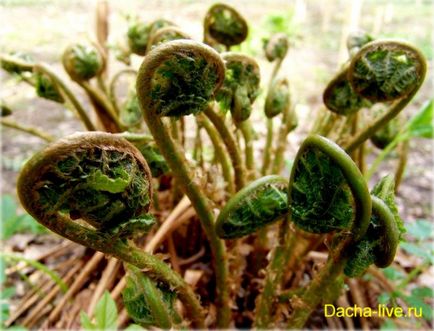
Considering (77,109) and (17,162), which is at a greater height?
(77,109)

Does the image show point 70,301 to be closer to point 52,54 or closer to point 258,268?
point 258,268

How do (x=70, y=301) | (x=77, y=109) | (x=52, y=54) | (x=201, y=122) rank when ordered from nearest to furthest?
(x=201, y=122) < (x=77, y=109) < (x=70, y=301) < (x=52, y=54)

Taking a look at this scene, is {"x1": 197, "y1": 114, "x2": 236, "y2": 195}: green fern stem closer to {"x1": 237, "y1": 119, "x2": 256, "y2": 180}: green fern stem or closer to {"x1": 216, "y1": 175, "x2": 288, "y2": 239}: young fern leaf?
{"x1": 237, "y1": 119, "x2": 256, "y2": 180}: green fern stem

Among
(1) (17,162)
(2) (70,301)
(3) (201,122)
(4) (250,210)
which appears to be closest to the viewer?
(4) (250,210)

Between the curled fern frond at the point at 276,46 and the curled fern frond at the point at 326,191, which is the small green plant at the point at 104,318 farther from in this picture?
the curled fern frond at the point at 276,46

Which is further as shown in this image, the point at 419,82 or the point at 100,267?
the point at 100,267

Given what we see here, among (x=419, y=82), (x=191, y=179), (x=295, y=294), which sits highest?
(x=419, y=82)

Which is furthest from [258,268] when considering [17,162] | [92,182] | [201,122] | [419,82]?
[17,162]

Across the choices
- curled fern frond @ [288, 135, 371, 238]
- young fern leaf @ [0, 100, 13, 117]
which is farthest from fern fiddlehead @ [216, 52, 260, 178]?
young fern leaf @ [0, 100, 13, 117]
